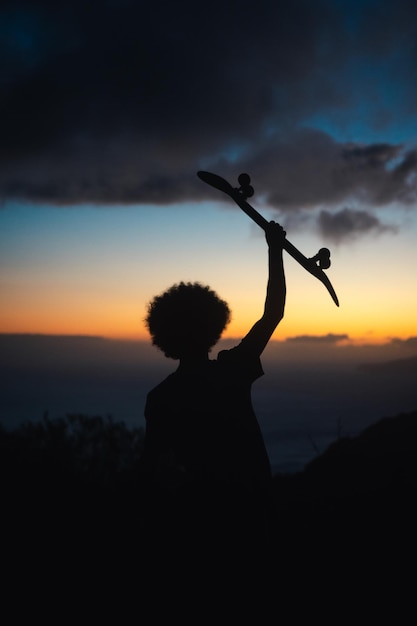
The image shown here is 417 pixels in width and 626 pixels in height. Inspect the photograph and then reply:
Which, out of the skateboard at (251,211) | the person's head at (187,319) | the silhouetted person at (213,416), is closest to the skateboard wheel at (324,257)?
the skateboard at (251,211)

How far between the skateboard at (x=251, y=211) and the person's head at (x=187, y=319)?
504mm

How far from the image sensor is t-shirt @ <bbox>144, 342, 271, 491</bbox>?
233cm

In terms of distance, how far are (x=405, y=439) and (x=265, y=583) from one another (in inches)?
429

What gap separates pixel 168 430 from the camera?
2.50 meters

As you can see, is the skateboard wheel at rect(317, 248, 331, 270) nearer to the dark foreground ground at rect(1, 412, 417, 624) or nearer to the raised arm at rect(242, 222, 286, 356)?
the raised arm at rect(242, 222, 286, 356)

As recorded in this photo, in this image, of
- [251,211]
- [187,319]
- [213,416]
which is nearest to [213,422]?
[213,416]

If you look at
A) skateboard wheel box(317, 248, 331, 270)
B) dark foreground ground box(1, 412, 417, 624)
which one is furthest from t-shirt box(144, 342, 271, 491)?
skateboard wheel box(317, 248, 331, 270)

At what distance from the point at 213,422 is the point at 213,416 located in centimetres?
3

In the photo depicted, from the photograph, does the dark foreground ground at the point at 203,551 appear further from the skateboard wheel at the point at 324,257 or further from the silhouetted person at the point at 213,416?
the skateboard wheel at the point at 324,257

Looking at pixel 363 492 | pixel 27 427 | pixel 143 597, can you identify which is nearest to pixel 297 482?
pixel 363 492

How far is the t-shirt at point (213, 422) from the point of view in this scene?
91.9 inches

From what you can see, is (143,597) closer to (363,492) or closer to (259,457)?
(259,457)

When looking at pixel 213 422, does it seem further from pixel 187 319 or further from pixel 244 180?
pixel 244 180

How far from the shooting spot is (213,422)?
2.37 metres
